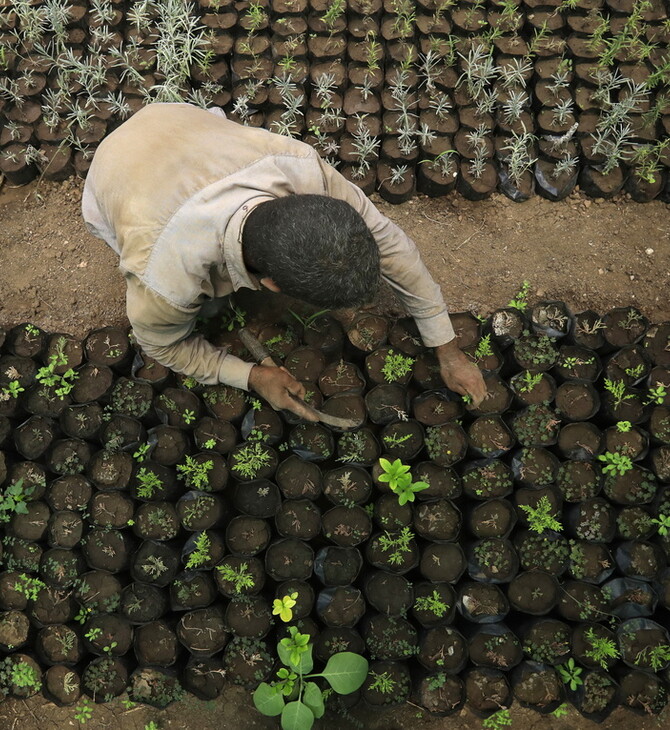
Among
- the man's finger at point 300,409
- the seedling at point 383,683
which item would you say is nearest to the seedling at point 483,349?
the man's finger at point 300,409

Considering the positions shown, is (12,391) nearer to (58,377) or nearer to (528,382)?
(58,377)

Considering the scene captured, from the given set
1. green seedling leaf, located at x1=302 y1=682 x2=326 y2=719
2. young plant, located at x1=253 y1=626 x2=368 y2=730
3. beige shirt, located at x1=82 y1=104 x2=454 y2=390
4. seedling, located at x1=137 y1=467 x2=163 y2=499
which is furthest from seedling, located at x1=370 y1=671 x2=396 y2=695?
beige shirt, located at x1=82 y1=104 x2=454 y2=390

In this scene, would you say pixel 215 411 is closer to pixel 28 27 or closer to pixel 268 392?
pixel 268 392

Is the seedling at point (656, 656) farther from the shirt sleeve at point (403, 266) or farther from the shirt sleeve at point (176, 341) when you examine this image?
the shirt sleeve at point (176, 341)

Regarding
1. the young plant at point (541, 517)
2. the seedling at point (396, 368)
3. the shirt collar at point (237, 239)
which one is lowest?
the young plant at point (541, 517)

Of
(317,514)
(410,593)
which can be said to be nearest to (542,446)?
(410,593)

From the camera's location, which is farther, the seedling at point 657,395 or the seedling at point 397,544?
the seedling at point 657,395

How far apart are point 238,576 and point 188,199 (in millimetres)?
1447

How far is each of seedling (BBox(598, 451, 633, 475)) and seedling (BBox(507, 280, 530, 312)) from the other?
2.33 feet

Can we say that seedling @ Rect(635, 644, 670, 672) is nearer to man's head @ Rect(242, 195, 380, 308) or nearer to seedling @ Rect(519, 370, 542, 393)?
seedling @ Rect(519, 370, 542, 393)

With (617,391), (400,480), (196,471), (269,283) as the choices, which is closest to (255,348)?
(196,471)

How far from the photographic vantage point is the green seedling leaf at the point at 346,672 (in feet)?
7.06

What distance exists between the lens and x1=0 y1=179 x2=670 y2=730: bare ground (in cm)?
286

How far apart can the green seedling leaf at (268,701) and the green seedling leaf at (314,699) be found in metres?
Answer: 0.10
